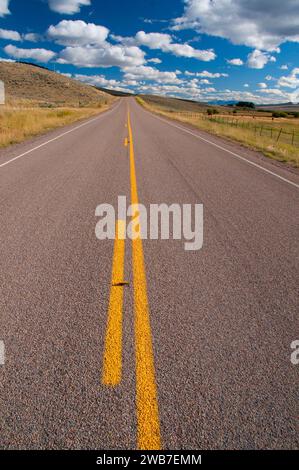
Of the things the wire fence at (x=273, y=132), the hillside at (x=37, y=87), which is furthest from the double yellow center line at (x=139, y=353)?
the hillside at (x=37, y=87)

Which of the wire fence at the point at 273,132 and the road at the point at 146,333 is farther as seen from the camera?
the wire fence at the point at 273,132

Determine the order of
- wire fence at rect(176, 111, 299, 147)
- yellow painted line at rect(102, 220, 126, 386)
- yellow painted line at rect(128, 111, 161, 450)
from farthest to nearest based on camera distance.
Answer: wire fence at rect(176, 111, 299, 147) < yellow painted line at rect(102, 220, 126, 386) < yellow painted line at rect(128, 111, 161, 450)

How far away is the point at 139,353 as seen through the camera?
99.7 inches

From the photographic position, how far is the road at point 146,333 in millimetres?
2002

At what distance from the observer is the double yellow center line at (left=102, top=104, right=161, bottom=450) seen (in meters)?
1.97

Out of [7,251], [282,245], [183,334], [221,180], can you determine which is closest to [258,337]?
[183,334]

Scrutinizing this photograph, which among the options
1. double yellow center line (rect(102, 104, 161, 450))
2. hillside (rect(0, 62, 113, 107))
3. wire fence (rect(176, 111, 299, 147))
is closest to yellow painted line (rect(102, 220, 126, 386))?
double yellow center line (rect(102, 104, 161, 450))

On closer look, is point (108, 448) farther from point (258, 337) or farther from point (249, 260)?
point (249, 260)

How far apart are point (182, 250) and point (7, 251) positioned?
2.33 metres

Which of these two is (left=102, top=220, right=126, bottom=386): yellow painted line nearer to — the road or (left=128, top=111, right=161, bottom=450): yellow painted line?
the road

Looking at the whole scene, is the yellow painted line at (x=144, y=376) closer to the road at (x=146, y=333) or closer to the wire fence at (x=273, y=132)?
the road at (x=146, y=333)

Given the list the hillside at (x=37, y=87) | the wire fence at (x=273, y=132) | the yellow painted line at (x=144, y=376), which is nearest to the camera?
the yellow painted line at (x=144, y=376)

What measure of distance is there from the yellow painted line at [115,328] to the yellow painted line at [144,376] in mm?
143

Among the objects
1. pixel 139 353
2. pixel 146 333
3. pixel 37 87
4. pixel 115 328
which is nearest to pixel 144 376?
pixel 139 353
